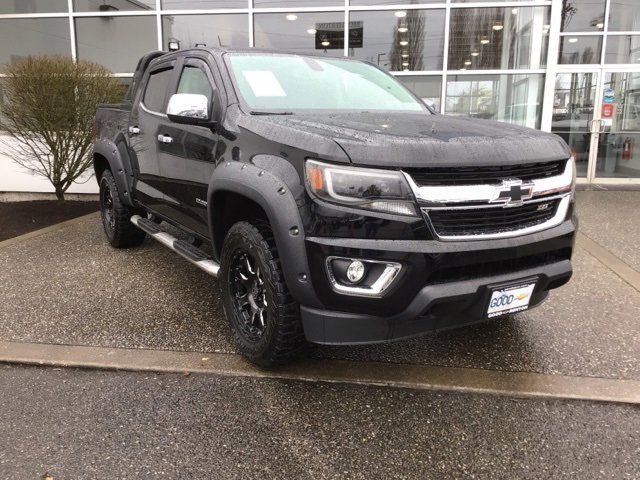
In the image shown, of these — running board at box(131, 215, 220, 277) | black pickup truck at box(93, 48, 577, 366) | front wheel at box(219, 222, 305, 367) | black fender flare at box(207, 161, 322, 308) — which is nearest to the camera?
black pickup truck at box(93, 48, 577, 366)

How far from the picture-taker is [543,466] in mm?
2371

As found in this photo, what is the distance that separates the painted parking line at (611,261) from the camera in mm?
4844

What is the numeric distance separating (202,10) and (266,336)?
28.9 feet

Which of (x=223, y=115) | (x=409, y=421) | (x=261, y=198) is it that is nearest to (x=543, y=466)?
(x=409, y=421)

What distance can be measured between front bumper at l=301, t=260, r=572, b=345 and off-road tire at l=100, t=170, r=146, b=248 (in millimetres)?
3525

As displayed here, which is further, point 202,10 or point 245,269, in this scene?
point 202,10

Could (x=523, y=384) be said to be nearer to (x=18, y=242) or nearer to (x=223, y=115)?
(x=223, y=115)

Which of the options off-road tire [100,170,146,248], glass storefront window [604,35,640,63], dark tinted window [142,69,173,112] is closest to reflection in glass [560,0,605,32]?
glass storefront window [604,35,640,63]

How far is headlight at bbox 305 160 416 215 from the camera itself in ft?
8.08

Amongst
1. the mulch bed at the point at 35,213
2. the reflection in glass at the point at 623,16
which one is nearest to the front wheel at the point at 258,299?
the mulch bed at the point at 35,213

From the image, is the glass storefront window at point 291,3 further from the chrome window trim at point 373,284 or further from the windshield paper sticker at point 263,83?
the chrome window trim at point 373,284

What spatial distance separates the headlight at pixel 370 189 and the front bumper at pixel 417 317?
0.41 meters

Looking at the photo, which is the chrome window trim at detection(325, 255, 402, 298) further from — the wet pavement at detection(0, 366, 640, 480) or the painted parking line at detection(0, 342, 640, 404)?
the painted parking line at detection(0, 342, 640, 404)

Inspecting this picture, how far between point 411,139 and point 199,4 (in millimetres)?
8911
